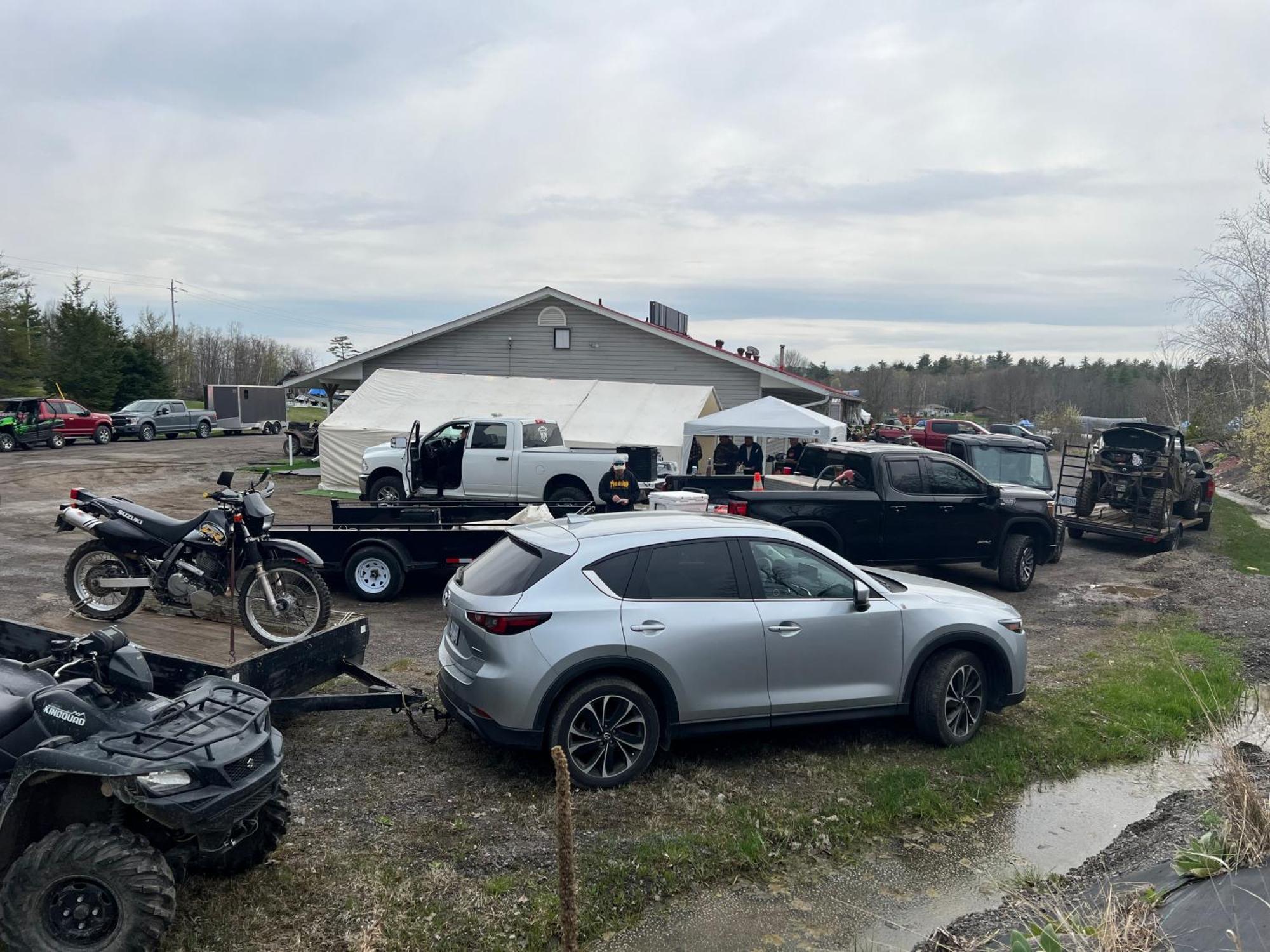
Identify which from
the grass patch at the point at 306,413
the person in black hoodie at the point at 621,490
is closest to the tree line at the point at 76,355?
the grass patch at the point at 306,413

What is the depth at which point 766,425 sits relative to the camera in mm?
17750

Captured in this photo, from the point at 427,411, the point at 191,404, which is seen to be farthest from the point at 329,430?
the point at 191,404

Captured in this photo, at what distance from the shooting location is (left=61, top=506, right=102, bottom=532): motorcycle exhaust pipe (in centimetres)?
718

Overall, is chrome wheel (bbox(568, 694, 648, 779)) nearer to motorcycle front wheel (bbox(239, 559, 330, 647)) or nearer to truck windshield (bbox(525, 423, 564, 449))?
motorcycle front wheel (bbox(239, 559, 330, 647))

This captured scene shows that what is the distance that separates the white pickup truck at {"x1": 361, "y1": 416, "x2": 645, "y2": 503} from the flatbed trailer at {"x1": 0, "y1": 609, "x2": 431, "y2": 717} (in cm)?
895

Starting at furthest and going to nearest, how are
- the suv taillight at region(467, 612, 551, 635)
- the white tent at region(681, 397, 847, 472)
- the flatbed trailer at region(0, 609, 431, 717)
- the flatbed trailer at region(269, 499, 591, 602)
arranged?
the white tent at region(681, 397, 847, 472) < the flatbed trailer at region(269, 499, 591, 602) < the suv taillight at region(467, 612, 551, 635) < the flatbed trailer at region(0, 609, 431, 717)

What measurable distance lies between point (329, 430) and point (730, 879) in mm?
18332

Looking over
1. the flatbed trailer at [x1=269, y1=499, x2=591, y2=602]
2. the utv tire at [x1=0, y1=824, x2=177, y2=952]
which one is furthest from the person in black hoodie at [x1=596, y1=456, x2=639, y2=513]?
the utv tire at [x1=0, y1=824, x2=177, y2=952]

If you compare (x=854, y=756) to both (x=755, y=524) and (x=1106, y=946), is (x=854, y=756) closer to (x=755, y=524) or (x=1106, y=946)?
(x=755, y=524)

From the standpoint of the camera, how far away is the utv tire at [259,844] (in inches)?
168

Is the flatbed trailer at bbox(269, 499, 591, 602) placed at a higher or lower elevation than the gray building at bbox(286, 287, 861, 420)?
lower

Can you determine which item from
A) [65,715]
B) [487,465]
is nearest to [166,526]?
[65,715]

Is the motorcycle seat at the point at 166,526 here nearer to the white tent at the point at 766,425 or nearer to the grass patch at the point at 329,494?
the white tent at the point at 766,425

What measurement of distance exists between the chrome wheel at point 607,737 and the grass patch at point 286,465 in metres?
21.9
